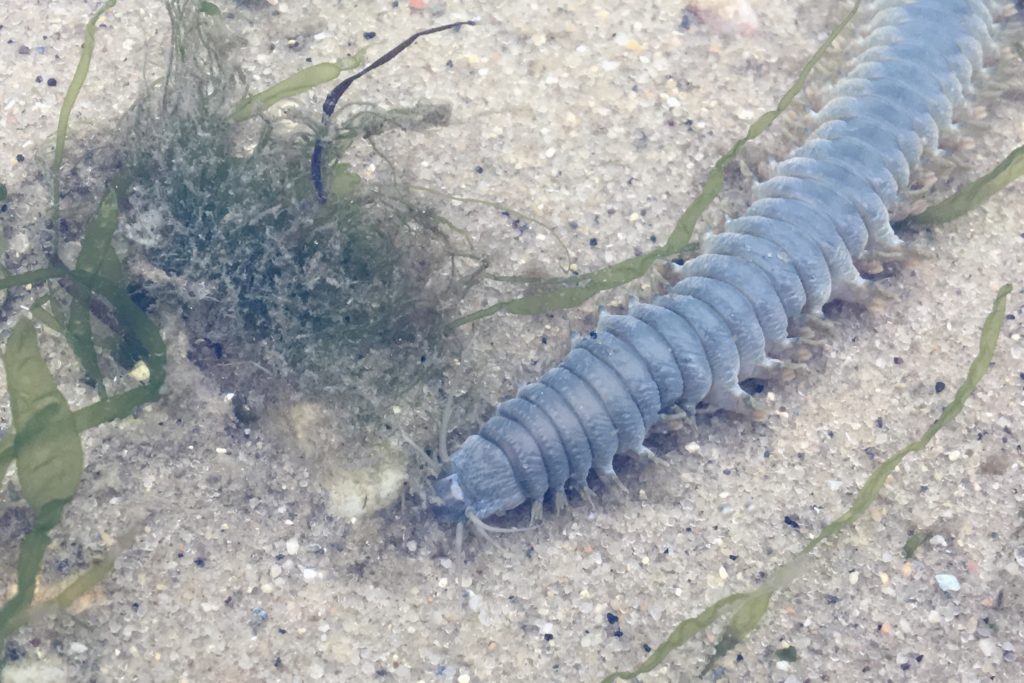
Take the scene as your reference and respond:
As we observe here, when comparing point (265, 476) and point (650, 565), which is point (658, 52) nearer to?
point (650, 565)

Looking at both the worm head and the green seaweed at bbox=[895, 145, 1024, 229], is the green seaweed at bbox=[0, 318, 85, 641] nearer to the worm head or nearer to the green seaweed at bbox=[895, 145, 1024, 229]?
the worm head

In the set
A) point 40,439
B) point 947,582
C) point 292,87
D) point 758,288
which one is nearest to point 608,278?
point 758,288

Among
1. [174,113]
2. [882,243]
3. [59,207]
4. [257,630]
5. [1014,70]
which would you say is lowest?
[257,630]

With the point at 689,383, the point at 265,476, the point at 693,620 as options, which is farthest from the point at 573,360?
the point at 265,476

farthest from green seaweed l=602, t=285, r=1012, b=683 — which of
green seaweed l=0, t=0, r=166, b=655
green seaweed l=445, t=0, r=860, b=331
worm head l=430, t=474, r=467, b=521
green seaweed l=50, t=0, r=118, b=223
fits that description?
green seaweed l=50, t=0, r=118, b=223

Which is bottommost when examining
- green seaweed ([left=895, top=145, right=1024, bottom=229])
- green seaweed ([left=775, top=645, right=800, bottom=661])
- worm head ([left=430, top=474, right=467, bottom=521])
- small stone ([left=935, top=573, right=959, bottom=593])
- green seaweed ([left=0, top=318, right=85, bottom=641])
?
green seaweed ([left=0, top=318, right=85, bottom=641])

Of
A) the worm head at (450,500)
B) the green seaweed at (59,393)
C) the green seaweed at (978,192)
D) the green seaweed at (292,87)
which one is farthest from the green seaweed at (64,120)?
the green seaweed at (978,192)
